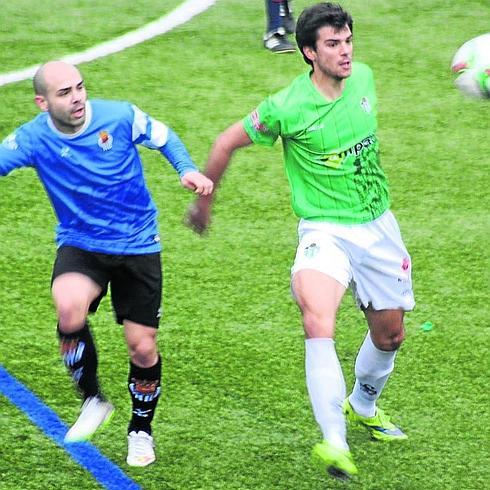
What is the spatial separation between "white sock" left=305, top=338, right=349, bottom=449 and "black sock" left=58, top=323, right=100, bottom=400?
1.09 metres

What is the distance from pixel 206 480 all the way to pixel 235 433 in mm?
483

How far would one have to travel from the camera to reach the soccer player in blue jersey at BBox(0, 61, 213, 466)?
5.94 m

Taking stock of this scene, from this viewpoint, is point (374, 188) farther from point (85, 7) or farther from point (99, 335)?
point (85, 7)

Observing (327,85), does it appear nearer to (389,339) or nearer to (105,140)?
(105,140)

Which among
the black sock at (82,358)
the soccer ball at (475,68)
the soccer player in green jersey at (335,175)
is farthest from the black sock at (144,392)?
the soccer ball at (475,68)

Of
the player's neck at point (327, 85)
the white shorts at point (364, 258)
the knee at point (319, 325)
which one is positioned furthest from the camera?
the player's neck at point (327, 85)

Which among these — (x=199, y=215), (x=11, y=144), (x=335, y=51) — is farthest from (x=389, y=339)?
(x=11, y=144)

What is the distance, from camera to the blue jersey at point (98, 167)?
600cm

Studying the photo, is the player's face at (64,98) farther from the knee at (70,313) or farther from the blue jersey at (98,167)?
the knee at (70,313)

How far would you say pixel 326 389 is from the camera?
18.2ft

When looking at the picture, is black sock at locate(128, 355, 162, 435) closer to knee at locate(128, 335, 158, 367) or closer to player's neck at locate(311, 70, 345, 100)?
knee at locate(128, 335, 158, 367)

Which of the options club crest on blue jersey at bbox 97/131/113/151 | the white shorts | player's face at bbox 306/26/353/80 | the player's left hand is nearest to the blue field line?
the white shorts

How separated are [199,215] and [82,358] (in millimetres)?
887

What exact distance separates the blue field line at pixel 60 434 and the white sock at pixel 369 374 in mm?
1251
